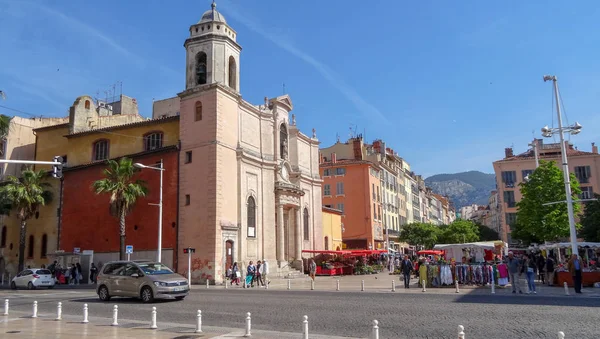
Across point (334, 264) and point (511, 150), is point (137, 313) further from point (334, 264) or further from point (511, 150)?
point (511, 150)

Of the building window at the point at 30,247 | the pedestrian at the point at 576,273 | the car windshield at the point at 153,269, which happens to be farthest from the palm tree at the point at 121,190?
the pedestrian at the point at 576,273

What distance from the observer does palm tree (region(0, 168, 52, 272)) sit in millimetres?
38406

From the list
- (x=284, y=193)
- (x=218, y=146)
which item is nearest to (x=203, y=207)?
(x=218, y=146)

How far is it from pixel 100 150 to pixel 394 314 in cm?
3459

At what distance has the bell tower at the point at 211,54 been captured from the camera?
37.1m

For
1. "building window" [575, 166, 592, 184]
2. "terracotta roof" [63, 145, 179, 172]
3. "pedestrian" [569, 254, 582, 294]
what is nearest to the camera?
"pedestrian" [569, 254, 582, 294]

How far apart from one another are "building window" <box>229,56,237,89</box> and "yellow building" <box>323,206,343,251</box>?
19.8 m

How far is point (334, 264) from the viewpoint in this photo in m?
44.3

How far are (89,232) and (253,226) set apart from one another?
1301 centimetres

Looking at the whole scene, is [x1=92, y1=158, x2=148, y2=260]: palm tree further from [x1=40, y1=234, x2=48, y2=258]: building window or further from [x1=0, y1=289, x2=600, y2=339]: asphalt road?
[x1=0, y1=289, x2=600, y2=339]: asphalt road

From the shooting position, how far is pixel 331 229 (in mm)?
54562

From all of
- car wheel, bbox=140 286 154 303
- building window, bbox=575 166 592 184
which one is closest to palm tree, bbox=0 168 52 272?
car wheel, bbox=140 286 154 303

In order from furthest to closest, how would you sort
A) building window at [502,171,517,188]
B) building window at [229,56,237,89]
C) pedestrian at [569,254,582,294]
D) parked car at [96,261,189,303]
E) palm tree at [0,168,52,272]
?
building window at [502,171,517,188], building window at [229,56,237,89], palm tree at [0,168,52,272], pedestrian at [569,254,582,294], parked car at [96,261,189,303]

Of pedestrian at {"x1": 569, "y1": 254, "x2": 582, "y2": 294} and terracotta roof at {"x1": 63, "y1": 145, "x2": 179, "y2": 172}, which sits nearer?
pedestrian at {"x1": 569, "y1": 254, "x2": 582, "y2": 294}
